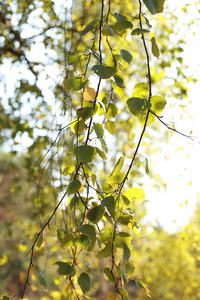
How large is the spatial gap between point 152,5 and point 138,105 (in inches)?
7.3

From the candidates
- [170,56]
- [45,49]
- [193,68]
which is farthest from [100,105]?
[45,49]

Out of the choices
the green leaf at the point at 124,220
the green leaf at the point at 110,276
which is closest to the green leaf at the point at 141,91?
the green leaf at the point at 124,220

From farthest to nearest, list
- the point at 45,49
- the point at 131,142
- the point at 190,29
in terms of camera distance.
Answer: the point at 131,142 → the point at 45,49 → the point at 190,29

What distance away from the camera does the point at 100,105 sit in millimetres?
590

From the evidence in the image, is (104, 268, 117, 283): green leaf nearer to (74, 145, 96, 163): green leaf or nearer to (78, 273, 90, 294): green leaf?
(78, 273, 90, 294): green leaf

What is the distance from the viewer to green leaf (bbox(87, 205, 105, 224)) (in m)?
0.50

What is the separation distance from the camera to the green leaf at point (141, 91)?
565 millimetres

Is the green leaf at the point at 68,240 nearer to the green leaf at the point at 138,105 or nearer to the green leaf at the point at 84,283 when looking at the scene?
the green leaf at the point at 84,283

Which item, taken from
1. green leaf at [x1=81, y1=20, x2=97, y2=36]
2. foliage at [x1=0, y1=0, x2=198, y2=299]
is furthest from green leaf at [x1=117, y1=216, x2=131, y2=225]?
green leaf at [x1=81, y1=20, x2=97, y2=36]

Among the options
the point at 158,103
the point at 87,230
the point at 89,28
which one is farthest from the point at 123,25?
the point at 87,230

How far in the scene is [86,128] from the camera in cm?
60

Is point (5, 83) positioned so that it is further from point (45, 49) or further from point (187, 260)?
point (187, 260)

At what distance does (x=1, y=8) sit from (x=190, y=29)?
1.19 metres

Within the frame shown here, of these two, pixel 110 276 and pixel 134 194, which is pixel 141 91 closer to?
pixel 134 194
